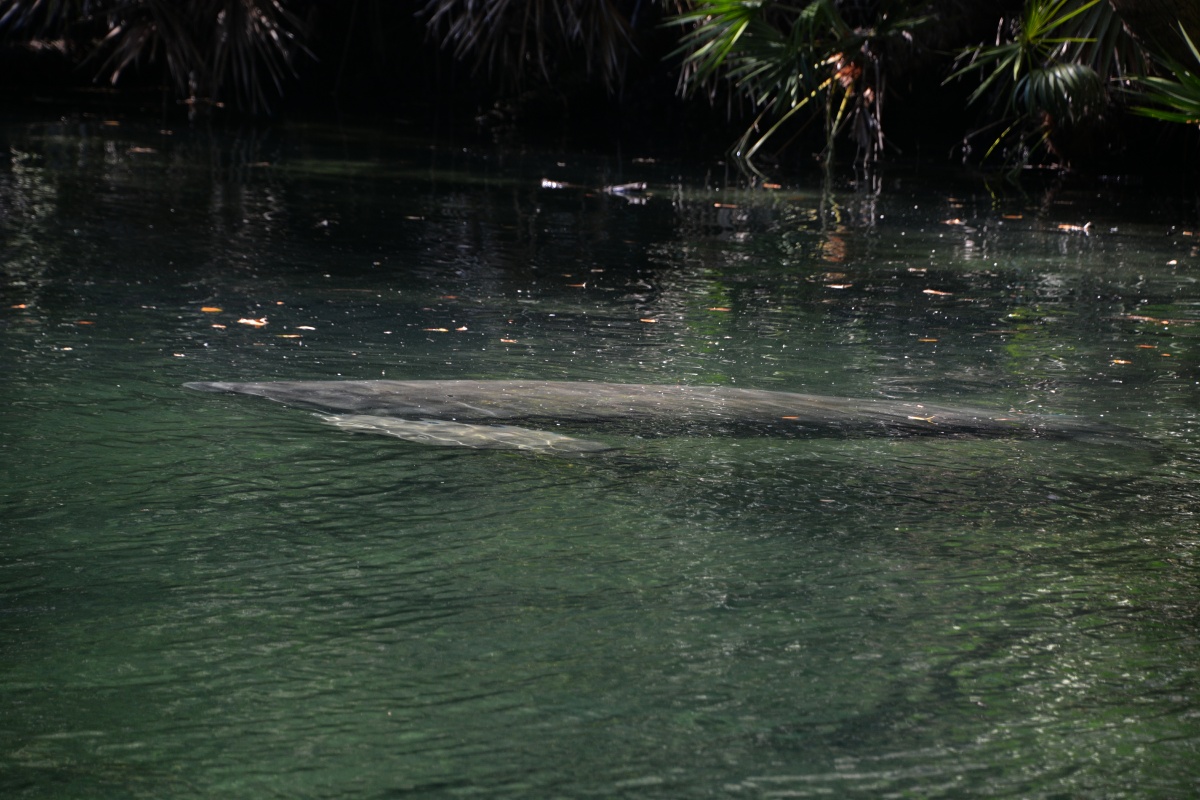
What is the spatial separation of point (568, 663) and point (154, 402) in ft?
6.91

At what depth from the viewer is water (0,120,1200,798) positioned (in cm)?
231

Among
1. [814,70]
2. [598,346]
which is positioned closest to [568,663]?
[598,346]

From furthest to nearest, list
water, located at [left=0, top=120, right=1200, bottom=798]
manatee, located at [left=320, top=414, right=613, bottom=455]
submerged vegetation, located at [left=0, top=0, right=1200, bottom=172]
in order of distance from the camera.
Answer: submerged vegetation, located at [left=0, top=0, right=1200, bottom=172], manatee, located at [left=320, top=414, right=613, bottom=455], water, located at [left=0, top=120, right=1200, bottom=798]

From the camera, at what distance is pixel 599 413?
13.9 ft

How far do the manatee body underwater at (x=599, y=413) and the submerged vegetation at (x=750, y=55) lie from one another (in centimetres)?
415

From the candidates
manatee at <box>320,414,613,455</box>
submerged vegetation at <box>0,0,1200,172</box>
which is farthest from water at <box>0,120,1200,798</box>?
submerged vegetation at <box>0,0,1200,172</box>

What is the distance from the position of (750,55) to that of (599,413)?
803cm

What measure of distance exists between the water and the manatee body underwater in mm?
111

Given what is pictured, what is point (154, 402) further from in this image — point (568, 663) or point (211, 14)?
point (211, 14)

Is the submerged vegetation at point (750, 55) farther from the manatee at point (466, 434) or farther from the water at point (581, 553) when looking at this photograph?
the manatee at point (466, 434)

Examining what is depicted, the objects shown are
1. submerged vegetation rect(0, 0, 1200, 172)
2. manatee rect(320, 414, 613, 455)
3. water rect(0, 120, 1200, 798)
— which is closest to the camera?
water rect(0, 120, 1200, 798)

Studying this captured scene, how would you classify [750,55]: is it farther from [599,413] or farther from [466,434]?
[466,434]

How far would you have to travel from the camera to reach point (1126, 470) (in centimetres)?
391

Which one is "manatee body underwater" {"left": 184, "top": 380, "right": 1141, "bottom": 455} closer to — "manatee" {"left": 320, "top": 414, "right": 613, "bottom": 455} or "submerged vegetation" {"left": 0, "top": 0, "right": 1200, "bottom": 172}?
"manatee" {"left": 320, "top": 414, "right": 613, "bottom": 455}
